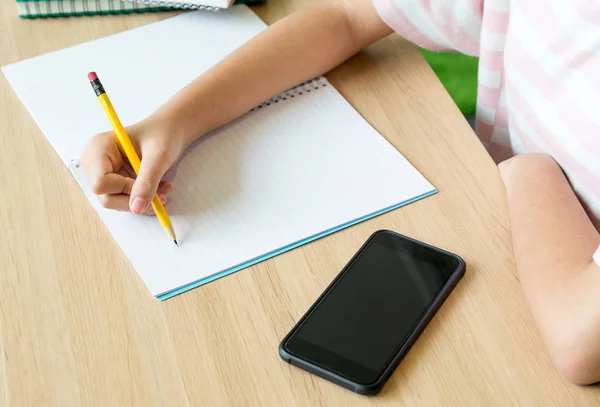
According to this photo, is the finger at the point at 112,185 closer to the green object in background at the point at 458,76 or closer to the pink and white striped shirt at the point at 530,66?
the pink and white striped shirt at the point at 530,66

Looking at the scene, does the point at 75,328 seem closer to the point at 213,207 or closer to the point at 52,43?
the point at 213,207

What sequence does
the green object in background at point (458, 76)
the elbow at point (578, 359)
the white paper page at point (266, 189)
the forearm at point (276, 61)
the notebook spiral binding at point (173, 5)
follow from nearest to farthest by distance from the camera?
the elbow at point (578, 359) → the white paper page at point (266, 189) → the forearm at point (276, 61) → the notebook spiral binding at point (173, 5) → the green object in background at point (458, 76)

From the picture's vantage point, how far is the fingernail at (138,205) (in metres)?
0.69

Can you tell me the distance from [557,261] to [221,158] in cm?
35

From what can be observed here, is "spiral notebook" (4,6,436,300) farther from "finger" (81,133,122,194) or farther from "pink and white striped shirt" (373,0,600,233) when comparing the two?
"pink and white striped shirt" (373,0,600,233)

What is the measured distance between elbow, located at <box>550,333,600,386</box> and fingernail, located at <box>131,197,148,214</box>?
38cm

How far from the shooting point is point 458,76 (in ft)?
4.01

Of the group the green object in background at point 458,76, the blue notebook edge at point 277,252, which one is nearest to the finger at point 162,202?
the blue notebook edge at point 277,252

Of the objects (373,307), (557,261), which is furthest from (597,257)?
(373,307)

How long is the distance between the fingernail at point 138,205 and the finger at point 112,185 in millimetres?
34

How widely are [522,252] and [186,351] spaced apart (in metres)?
0.30

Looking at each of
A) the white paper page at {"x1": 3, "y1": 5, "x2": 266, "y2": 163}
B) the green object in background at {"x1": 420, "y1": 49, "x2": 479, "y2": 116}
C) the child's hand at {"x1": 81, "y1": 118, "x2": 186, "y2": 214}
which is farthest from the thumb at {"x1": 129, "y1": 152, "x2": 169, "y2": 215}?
the green object in background at {"x1": 420, "y1": 49, "x2": 479, "y2": 116}

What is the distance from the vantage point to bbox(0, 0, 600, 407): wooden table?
1.84ft

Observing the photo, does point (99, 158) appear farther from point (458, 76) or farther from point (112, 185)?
point (458, 76)
